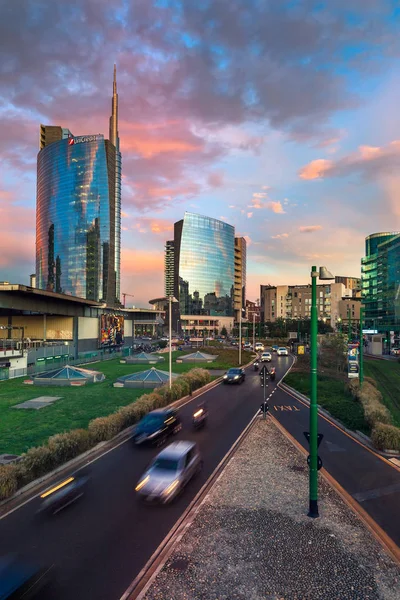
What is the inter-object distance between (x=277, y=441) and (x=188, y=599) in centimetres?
1202

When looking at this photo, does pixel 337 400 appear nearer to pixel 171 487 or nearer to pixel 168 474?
pixel 168 474

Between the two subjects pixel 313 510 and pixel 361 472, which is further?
pixel 361 472

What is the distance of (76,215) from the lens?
594ft

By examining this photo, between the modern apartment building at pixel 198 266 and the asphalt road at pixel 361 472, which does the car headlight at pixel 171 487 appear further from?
the modern apartment building at pixel 198 266

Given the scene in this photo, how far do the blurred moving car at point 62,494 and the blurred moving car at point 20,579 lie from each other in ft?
10.6

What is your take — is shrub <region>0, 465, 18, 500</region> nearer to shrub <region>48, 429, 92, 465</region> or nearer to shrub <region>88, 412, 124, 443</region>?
shrub <region>48, 429, 92, 465</region>

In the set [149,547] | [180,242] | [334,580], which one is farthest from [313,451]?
[180,242]

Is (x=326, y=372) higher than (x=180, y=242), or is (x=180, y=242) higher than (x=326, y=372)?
(x=180, y=242)

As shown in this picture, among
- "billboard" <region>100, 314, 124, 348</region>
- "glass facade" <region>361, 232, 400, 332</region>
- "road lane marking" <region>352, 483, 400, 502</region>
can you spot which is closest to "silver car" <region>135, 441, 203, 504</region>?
"road lane marking" <region>352, 483, 400, 502</region>

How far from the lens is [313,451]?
11547mm

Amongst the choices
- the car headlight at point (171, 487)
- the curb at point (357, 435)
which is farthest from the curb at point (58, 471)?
the curb at point (357, 435)

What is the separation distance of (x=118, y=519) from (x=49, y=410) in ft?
56.7

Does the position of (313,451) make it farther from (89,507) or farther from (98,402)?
(98,402)

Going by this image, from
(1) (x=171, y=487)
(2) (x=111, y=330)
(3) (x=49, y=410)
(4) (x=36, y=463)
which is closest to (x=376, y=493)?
(1) (x=171, y=487)
